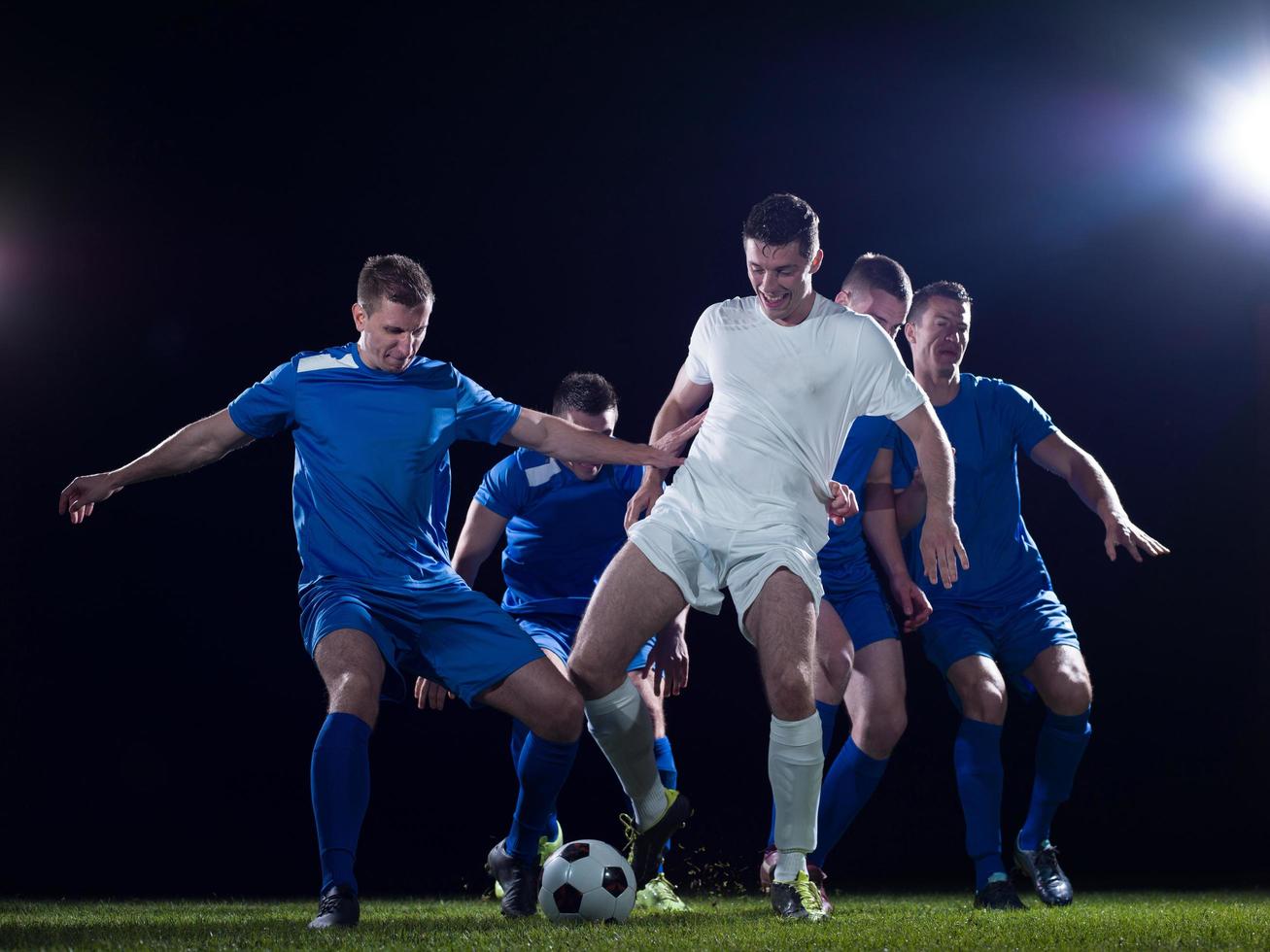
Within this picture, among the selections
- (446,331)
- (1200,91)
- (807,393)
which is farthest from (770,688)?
(1200,91)

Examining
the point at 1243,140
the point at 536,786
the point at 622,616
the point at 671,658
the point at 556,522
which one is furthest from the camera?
the point at 1243,140

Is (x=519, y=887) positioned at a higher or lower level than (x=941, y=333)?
lower

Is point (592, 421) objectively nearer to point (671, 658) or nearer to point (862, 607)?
point (671, 658)

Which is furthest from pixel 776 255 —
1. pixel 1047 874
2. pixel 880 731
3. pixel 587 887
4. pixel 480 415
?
pixel 1047 874

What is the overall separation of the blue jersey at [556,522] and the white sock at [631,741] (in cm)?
101

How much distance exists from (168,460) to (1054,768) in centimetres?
270

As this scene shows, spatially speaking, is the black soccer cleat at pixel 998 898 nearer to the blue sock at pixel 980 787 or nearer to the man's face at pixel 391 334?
the blue sock at pixel 980 787

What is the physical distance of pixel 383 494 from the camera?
339cm

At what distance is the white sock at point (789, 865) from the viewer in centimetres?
317

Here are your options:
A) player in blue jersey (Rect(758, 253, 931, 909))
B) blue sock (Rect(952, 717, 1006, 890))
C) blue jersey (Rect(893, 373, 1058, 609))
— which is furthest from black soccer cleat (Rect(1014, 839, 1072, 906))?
blue jersey (Rect(893, 373, 1058, 609))

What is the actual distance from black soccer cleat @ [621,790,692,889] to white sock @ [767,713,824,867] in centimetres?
38

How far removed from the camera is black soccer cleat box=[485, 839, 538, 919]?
3387 millimetres

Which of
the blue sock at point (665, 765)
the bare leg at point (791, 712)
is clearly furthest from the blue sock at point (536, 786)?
the blue sock at point (665, 765)

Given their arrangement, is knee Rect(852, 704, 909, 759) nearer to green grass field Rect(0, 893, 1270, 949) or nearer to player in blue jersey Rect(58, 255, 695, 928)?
green grass field Rect(0, 893, 1270, 949)
